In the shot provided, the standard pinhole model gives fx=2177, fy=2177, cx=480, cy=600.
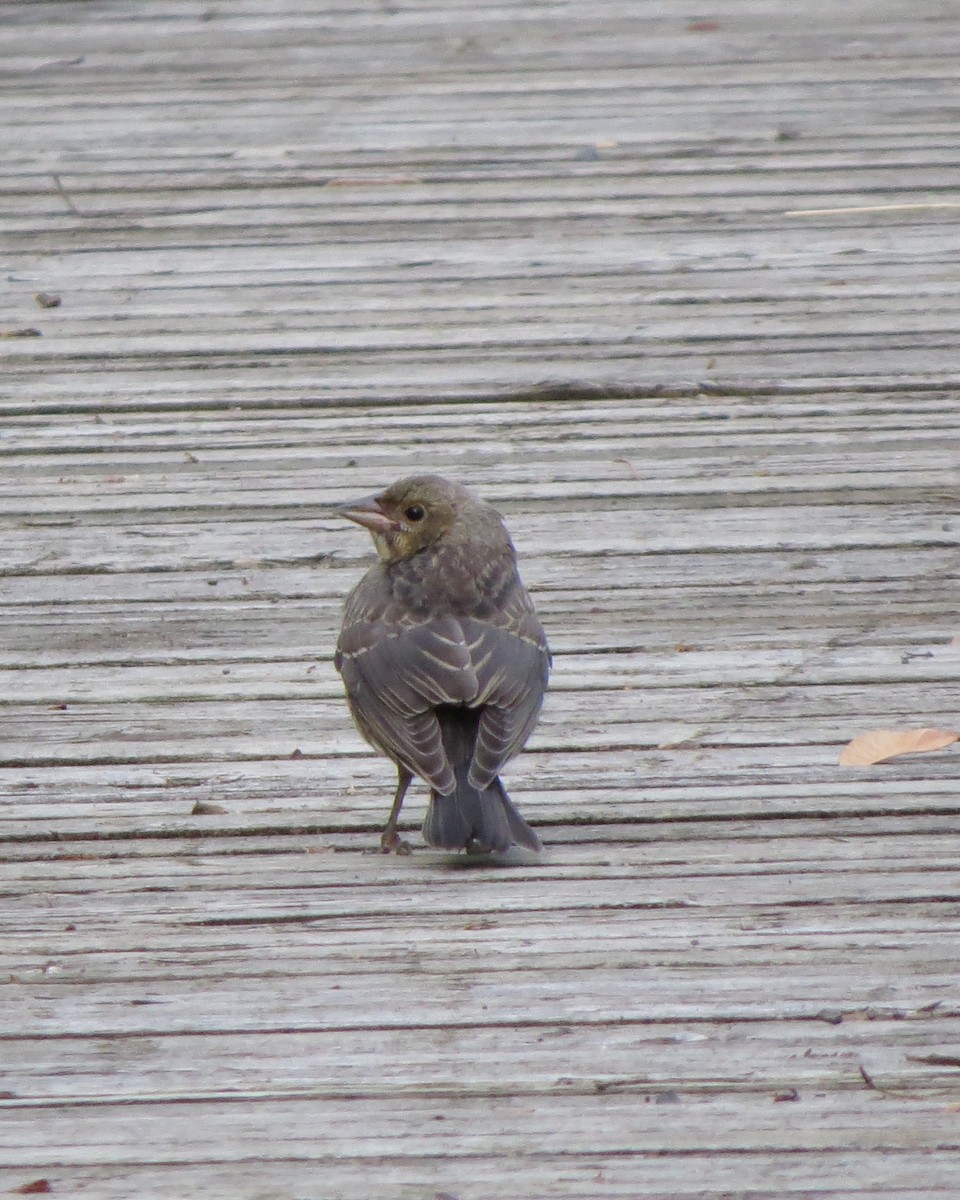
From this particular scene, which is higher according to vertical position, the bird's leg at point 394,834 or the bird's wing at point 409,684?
the bird's wing at point 409,684

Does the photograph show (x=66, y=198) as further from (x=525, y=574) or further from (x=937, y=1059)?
(x=937, y=1059)

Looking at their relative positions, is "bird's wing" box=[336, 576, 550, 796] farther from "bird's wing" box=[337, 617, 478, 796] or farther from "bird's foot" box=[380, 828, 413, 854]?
"bird's foot" box=[380, 828, 413, 854]

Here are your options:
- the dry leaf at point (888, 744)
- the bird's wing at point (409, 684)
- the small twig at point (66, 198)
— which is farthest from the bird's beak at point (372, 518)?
the small twig at point (66, 198)

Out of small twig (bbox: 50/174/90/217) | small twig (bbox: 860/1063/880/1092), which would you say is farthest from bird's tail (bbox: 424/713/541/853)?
small twig (bbox: 50/174/90/217)

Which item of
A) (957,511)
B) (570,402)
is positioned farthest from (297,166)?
(957,511)

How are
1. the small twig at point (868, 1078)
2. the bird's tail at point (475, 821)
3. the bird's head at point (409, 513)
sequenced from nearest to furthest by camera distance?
the small twig at point (868, 1078) → the bird's tail at point (475, 821) → the bird's head at point (409, 513)

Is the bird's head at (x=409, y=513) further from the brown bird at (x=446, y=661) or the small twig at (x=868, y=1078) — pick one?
the small twig at (x=868, y=1078)

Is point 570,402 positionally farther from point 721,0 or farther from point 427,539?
point 721,0
